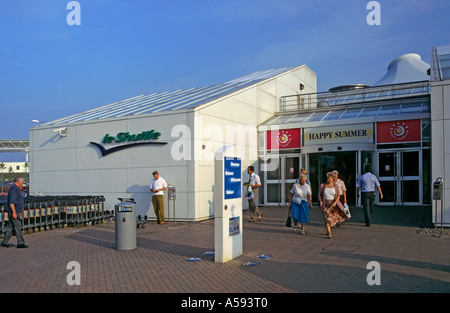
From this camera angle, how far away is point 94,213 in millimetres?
13711

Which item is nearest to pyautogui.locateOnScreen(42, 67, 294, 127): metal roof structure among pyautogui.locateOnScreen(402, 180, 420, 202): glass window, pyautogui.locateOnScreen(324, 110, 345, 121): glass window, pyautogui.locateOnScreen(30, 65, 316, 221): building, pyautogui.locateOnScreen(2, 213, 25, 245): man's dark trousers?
pyautogui.locateOnScreen(30, 65, 316, 221): building

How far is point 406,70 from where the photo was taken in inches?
1446

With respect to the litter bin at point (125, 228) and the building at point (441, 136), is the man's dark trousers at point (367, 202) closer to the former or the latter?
the building at point (441, 136)

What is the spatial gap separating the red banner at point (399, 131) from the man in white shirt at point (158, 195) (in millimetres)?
9460

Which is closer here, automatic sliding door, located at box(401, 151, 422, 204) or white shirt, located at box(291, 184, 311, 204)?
white shirt, located at box(291, 184, 311, 204)

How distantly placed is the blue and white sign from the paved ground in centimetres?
137

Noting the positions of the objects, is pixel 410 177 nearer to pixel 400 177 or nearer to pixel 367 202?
pixel 400 177

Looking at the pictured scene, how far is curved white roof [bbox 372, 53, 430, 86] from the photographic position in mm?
A: 34844

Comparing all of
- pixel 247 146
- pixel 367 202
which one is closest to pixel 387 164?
pixel 367 202

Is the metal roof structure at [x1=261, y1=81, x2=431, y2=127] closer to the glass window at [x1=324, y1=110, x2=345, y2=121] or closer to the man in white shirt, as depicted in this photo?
the glass window at [x1=324, y1=110, x2=345, y2=121]

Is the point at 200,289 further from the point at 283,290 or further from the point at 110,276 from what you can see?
the point at 110,276

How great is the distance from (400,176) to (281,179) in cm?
510

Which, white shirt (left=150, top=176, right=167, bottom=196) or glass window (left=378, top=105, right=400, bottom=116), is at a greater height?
glass window (left=378, top=105, right=400, bottom=116)

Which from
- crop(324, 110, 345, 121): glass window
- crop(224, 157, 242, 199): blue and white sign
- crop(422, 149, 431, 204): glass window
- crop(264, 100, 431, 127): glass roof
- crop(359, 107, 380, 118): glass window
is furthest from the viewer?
crop(324, 110, 345, 121): glass window
